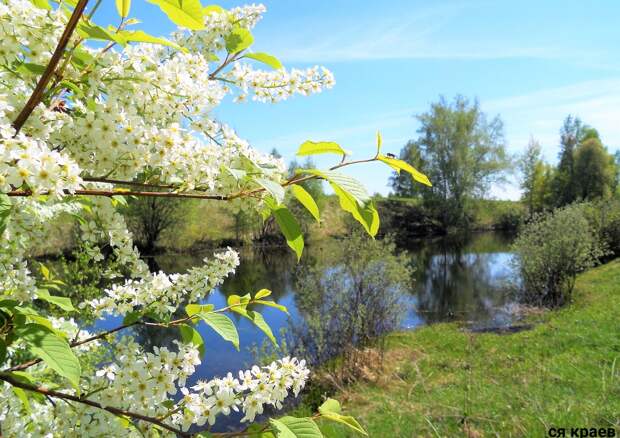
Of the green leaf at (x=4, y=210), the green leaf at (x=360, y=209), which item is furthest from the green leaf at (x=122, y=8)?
the green leaf at (x=360, y=209)

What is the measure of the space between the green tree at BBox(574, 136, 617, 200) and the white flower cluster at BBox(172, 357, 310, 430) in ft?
150

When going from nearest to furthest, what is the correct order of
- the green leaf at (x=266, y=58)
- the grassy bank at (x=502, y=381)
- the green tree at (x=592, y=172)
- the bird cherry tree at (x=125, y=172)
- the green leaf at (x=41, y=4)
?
A: the bird cherry tree at (x=125, y=172) < the green leaf at (x=41, y=4) < the green leaf at (x=266, y=58) < the grassy bank at (x=502, y=381) < the green tree at (x=592, y=172)

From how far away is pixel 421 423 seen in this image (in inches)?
219

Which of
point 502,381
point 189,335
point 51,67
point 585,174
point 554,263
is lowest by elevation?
point 502,381

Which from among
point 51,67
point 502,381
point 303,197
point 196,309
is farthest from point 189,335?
point 502,381

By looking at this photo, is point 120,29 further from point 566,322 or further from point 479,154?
point 479,154

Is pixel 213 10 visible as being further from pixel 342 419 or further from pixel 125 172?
pixel 342 419

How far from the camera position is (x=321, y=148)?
983mm

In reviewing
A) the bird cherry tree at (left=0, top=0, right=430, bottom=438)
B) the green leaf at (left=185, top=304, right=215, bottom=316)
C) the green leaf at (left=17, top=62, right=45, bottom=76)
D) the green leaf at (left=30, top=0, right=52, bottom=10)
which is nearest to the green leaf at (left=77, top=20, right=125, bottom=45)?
the bird cherry tree at (left=0, top=0, right=430, bottom=438)

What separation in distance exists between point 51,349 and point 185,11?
2.36 ft

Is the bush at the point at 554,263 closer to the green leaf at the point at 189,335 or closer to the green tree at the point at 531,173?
the green leaf at the point at 189,335

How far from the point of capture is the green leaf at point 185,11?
0.82 m

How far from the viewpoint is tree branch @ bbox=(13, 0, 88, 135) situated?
75 centimetres

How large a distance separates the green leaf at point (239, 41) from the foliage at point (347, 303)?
8821mm
